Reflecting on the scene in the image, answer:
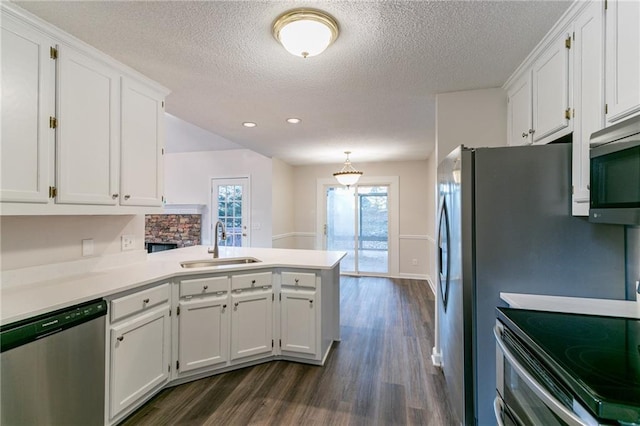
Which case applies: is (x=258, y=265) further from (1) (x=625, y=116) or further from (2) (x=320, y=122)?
(1) (x=625, y=116)

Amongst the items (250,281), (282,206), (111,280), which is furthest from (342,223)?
(111,280)

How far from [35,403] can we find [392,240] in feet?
18.3

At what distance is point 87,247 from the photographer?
2137 millimetres

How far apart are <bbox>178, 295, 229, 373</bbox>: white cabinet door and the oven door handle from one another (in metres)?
1.97

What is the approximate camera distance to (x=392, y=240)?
6066 mm

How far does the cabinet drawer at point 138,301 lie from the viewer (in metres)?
1.72

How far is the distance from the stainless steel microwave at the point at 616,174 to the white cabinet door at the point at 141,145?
285cm

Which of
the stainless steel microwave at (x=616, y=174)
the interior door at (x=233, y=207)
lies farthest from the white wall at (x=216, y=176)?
the stainless steel microwave at (x=616, y=174)

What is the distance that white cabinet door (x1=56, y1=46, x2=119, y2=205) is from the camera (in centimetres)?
172

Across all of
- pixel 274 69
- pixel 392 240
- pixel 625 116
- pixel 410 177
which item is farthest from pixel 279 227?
pixel 625 116

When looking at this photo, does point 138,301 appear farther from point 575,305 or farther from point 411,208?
point 411,208

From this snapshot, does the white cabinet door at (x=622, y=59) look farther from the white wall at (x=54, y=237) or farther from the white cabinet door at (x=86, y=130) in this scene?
the white wall at (x=54, y=237)

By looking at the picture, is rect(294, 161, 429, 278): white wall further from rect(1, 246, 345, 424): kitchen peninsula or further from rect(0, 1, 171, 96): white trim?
rect(0, 1, 171, 96): white trim

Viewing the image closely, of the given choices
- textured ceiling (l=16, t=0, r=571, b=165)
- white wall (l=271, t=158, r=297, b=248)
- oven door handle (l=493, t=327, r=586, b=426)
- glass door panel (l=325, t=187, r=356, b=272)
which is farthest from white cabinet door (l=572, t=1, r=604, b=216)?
glass door panel (l=325, t=187, r=356, b=272)
